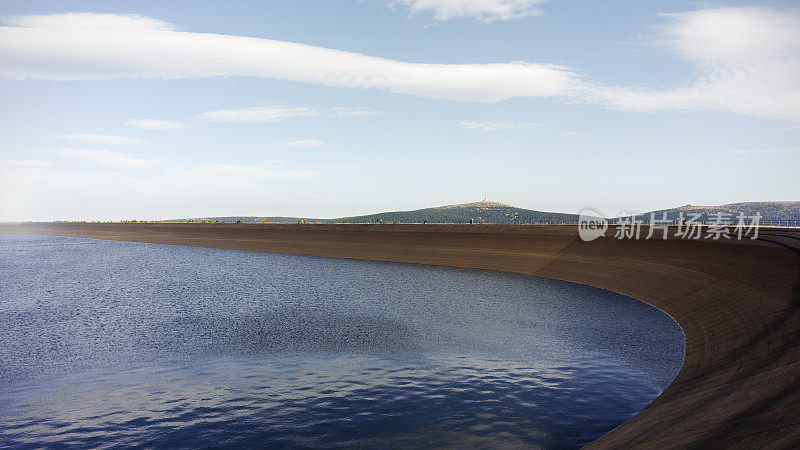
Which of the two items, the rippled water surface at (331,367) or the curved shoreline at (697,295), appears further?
the rippled water surface at (331,367)

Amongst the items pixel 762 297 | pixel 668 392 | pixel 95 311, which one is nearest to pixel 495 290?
pixel 762 297

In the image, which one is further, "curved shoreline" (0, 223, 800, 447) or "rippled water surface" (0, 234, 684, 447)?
"rippled water surface" (0, 234, 684, 447)

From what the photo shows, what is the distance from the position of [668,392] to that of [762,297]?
43.8 feet

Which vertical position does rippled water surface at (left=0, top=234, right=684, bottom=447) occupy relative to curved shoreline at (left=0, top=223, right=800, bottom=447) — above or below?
below

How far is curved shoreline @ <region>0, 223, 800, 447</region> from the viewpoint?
41.7 ft

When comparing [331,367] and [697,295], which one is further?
[697,295]

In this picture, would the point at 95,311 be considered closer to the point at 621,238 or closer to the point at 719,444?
the point at 719,444

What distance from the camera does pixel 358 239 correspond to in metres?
101

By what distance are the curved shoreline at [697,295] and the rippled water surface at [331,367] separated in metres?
1.84

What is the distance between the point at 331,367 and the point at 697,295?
26918mm

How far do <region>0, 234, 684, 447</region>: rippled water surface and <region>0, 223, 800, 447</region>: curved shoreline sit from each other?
184 centimetres

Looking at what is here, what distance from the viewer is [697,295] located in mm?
36000

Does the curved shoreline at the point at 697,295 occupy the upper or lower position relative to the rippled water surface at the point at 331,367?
upper

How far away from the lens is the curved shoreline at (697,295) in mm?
12711
